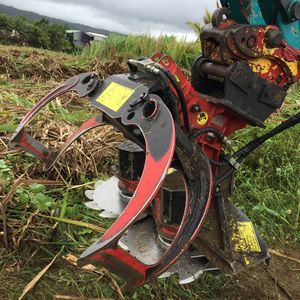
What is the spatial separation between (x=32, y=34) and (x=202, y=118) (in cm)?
1084

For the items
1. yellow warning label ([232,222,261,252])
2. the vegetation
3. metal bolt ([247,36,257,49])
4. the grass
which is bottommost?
the vegetation

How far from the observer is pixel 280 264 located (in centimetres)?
251

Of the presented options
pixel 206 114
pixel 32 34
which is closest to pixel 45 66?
pixel 206 114

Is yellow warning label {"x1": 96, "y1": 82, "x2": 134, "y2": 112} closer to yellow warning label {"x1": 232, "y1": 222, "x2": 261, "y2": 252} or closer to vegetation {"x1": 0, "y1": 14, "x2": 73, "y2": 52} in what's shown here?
yellow warning label {"x1": 232, "y1": 222, "x2": 261, "y2": 252}

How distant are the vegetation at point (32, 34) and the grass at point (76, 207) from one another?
295 inches

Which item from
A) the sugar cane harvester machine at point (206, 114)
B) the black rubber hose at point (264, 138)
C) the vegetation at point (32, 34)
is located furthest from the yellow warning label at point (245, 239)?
the vegetation at point (32, 34)

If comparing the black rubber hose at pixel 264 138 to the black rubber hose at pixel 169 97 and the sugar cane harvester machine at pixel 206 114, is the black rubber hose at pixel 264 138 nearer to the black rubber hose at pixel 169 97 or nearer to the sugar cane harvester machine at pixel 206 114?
the sugar cane harvester machine at pixel 206 114

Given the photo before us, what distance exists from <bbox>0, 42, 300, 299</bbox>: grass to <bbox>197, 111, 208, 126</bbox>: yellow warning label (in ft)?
2.47

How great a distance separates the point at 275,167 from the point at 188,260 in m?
1.68

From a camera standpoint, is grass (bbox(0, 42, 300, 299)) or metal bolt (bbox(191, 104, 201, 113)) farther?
grass (bbox(0, 42, 300, 299))

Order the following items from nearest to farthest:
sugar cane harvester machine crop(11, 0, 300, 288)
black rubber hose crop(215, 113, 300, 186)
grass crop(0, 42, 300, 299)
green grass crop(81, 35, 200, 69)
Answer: sugar cane harvester machine crop(11, 0, 300, 288), black rubber hose crop(215, 113, 300, 186), grass crop(0, 42, 300, 299), green grass crop(81, 35, 200, 69)

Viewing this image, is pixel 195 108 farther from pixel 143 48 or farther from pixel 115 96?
pixel 143 48

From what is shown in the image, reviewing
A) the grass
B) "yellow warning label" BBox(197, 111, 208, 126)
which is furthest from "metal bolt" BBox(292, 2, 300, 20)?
the grass

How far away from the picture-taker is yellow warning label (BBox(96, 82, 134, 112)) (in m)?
1.77
